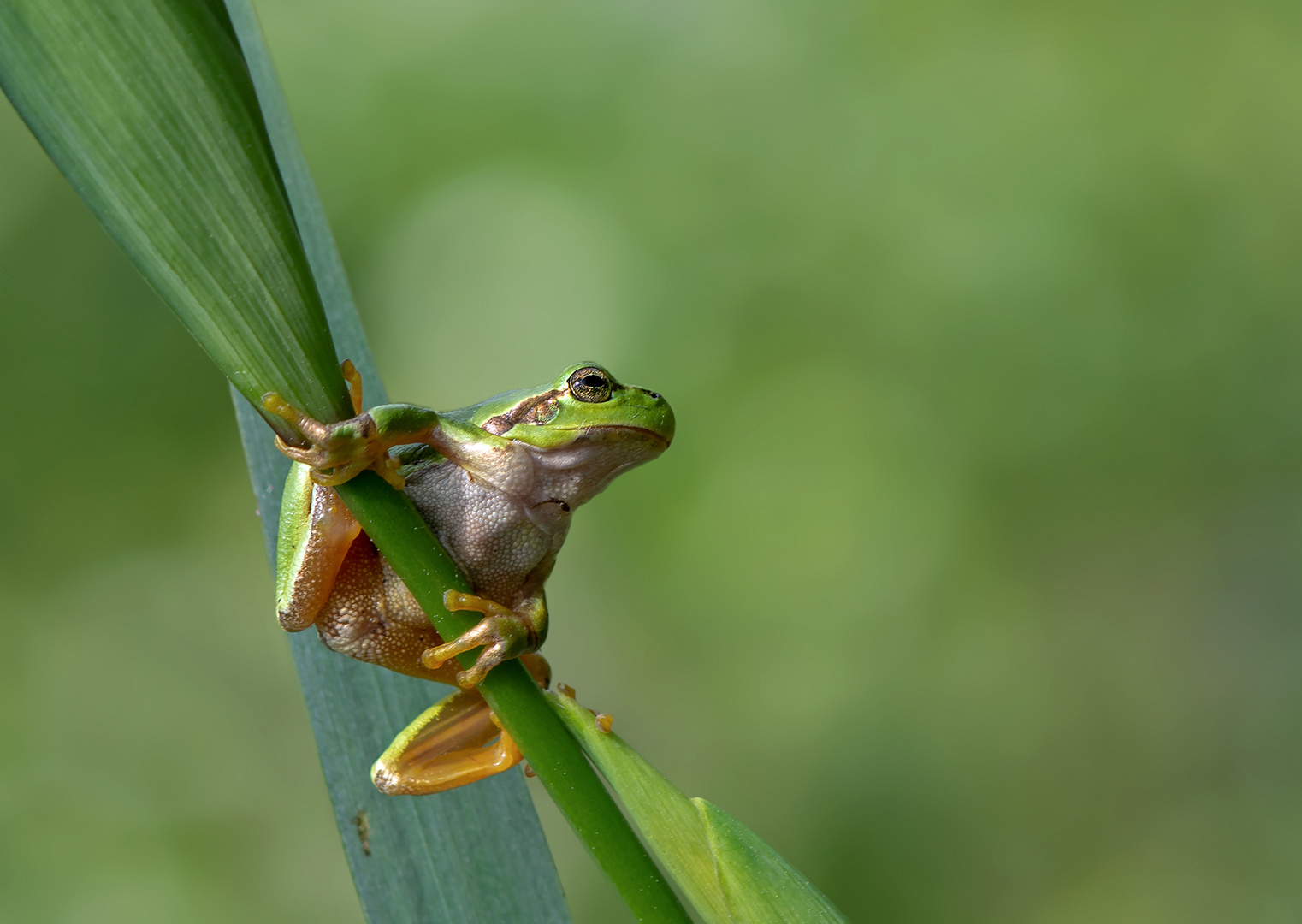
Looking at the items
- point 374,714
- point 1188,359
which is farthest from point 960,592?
point 374,714

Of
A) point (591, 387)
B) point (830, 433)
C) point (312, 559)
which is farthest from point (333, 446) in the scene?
point (830, 433)

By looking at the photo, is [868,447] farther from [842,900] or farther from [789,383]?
[842,900]

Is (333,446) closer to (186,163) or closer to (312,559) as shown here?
(186,163)

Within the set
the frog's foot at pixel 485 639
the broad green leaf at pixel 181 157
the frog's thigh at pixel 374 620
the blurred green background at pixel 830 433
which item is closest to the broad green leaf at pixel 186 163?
the broad green leaf at pixel 181 157

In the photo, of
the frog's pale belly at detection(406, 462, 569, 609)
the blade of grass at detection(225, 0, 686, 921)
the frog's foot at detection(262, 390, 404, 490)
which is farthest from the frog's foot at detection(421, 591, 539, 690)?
the frog's pale belly at detection(406, 462, 569, 609)

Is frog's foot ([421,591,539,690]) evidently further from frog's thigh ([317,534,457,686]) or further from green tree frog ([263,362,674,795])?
frog's thigh ([317,534,457,686])

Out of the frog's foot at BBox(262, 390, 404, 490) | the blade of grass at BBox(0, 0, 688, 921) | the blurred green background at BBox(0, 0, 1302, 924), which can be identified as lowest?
the blurred green background at BBox(0, 0, 1302, 924)

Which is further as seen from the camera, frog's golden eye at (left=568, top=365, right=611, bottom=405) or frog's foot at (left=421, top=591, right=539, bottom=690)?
frog's golden eye at (left=568, top=365, right=611, bottom=405)
